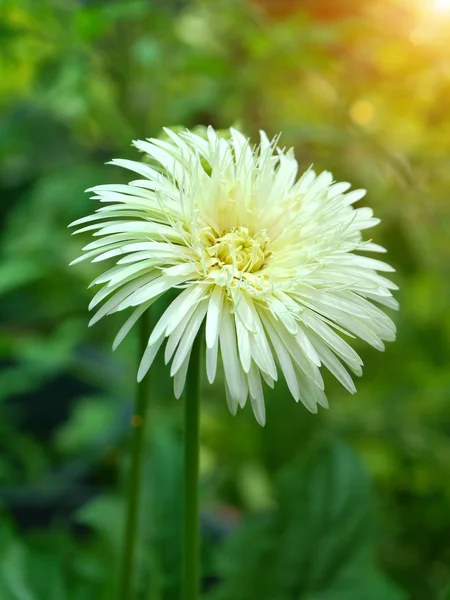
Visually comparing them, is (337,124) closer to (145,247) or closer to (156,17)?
(156,17)

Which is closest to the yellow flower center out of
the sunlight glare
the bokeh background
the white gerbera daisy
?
the white gerbera daisy

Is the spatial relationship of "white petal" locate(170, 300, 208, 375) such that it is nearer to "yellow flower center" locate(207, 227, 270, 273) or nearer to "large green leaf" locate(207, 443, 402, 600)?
"yellow flower center" locate(207, 227, 270, 273)

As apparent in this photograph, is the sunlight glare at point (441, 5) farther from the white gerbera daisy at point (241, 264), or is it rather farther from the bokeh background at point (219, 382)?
the white gerbera daisy at point (241, 264)

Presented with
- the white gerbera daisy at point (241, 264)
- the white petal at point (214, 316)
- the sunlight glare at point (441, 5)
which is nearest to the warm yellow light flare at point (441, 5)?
the sunlight glare at point (441, 5)

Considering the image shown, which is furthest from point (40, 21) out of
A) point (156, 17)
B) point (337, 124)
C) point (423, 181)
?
point (423, 181)

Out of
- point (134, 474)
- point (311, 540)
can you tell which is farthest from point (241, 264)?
point (311, 540)

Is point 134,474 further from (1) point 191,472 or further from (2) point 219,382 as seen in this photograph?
(2) point 219,382
